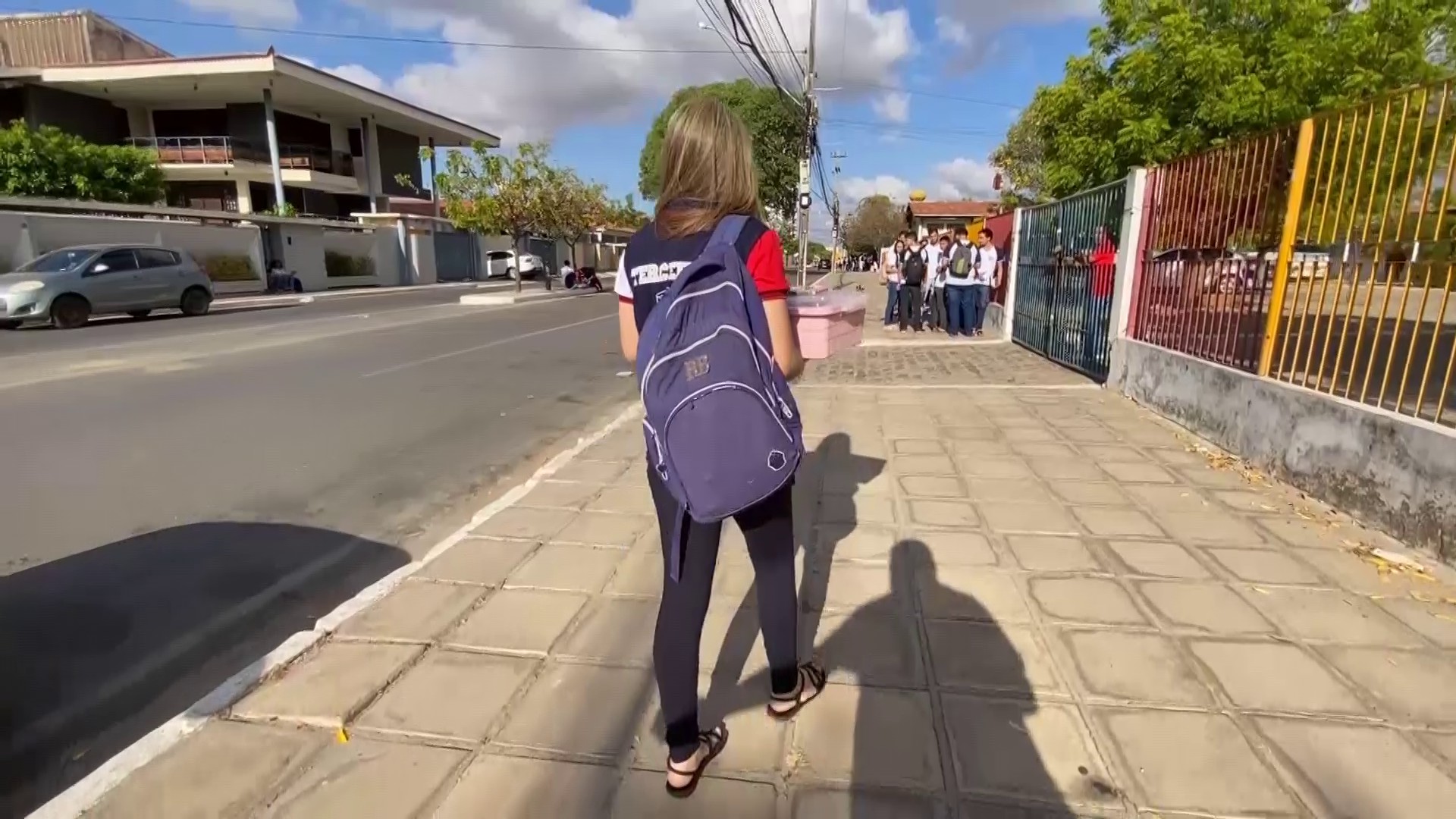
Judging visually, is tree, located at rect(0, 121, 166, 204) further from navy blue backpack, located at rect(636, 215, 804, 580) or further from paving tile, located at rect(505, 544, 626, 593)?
navy blue backpack, located at rect(636, 215, 804, 580)

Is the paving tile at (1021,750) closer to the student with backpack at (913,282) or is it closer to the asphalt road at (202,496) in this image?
the asphalt road at (202,496)

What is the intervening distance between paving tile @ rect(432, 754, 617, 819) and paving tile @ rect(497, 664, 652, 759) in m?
0.07

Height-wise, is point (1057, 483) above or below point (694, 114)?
below

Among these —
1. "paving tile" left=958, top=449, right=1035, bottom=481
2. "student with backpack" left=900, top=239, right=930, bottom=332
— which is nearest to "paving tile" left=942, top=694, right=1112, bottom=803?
"paving tile" left=958, top=449, right=1035, bottom=481

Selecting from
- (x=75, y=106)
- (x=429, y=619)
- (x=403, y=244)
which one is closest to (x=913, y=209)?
(x=403, y=244)

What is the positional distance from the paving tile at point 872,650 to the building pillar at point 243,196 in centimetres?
3681

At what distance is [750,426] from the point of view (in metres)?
1.72

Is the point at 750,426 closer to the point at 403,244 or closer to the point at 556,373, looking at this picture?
the point at 556,373

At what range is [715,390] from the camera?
1.69 meters

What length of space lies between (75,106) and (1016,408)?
39.9 m

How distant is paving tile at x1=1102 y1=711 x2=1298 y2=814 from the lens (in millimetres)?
1914

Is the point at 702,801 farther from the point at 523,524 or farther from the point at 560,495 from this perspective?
the point at 560,495

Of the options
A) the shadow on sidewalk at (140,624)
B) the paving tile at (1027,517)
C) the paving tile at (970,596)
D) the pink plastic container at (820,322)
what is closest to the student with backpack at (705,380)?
the pink plastic container at (820,322)

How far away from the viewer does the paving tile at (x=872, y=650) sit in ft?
8.14
